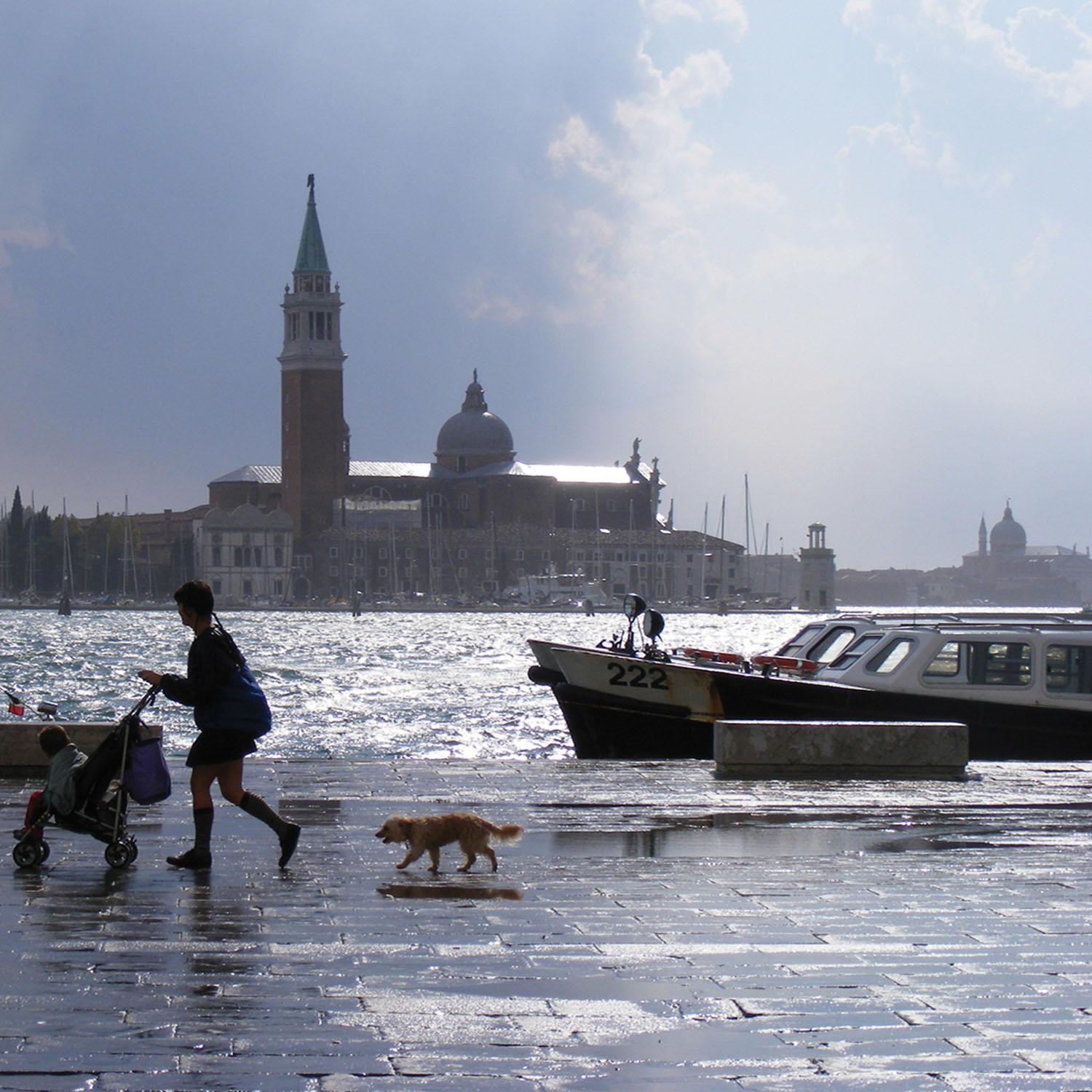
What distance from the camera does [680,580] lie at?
17025cm

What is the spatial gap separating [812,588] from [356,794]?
563ft

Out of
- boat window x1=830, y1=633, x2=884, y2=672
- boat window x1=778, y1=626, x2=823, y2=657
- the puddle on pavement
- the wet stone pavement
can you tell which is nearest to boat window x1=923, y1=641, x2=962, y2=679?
boat window x1=830, y1=633, x2=884, y2=672

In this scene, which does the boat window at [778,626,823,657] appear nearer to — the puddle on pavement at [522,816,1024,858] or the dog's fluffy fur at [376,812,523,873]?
the puddle on pavement at [522,816,1024,858]

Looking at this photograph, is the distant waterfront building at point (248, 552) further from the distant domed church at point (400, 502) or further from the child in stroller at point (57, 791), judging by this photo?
the child in stroller at point (57, 791)

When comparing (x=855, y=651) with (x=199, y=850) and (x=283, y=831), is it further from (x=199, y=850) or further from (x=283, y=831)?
(x=199, y=850)

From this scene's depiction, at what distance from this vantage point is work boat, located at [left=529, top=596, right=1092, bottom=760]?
52.8ft

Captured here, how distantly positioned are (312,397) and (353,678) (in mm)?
89864

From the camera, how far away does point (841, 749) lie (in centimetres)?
1220

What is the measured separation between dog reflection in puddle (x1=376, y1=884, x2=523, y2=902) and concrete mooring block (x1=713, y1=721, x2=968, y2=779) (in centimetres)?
496

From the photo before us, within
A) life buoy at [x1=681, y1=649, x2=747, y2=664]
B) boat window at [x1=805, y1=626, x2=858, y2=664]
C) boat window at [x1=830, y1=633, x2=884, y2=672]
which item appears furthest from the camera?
boat window at [x1=805, y1=626, x2=858, y2=664]

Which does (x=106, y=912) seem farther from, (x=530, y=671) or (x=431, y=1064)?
(x=530, y=671)

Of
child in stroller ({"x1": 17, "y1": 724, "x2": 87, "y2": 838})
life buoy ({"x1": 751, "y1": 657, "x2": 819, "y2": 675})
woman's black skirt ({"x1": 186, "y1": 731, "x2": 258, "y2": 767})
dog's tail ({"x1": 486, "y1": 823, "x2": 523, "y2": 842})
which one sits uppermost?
life buoy ({"x1": 751, "y1": 657, "x2": 819, "y2": 675})

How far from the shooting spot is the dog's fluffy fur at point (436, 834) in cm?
762

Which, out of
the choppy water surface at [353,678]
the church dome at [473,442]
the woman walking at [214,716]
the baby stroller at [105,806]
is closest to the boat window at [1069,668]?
the choppy water surface at [353,678]
